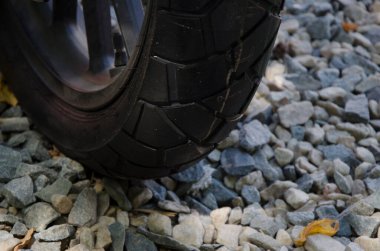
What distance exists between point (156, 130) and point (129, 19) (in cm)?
34

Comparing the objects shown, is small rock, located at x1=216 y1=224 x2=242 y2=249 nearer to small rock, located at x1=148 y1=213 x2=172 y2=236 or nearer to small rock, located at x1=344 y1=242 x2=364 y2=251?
small rock, located at x1=148 y1=213 x2=172 y2=236

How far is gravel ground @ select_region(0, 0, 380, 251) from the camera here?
4.98 feet

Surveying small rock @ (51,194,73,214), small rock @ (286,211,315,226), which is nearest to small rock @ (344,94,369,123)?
small rock @ (286,211,315,226)

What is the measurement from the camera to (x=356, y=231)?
1.57m

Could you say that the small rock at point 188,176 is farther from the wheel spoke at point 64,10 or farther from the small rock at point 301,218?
the wheel spoke at point 64,10

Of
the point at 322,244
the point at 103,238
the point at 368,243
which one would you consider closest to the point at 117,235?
the point at 103,238

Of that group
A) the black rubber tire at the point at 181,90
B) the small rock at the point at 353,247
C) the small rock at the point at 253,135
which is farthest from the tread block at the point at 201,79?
the small rock at the point at 253,135

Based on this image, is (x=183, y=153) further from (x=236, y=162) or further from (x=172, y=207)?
(x=236, y=162)

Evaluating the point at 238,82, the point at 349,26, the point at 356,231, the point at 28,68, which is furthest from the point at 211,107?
the point at 349,26

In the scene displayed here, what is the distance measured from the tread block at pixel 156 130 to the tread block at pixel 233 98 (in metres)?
0.10

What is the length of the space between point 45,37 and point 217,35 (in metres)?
0.72

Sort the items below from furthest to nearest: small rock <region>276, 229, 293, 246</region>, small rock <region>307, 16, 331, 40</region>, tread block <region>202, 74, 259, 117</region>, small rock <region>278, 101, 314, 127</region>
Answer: small rock <region>307, 16, 331, 40</region> < small rock <region>278, 101, 314, 127</region> < small rock <region>276, 229, 293, 246</region> < tread block <region>202, 74, 259, 117</region>

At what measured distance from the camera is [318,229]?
155 cm

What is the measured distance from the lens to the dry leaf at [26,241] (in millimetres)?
1436
